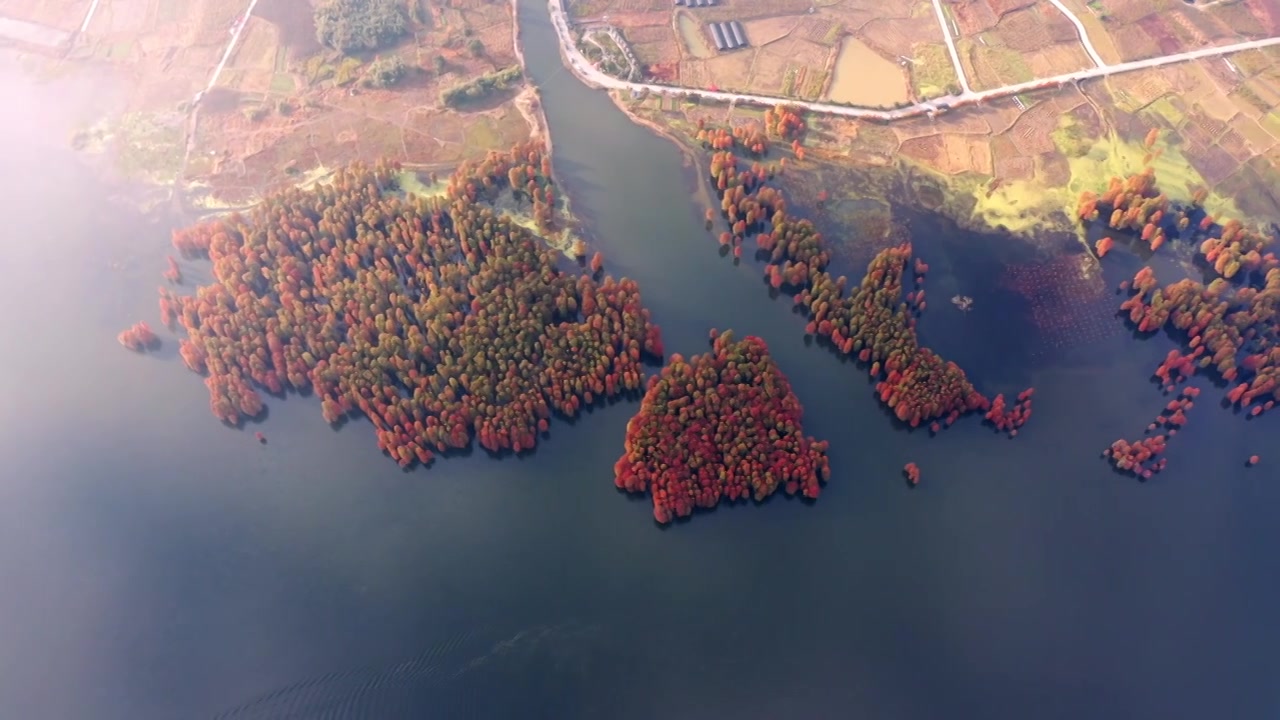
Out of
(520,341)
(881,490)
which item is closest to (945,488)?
(881,490)

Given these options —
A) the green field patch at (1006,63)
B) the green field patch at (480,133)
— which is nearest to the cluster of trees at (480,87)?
the green field patch at (480,133)

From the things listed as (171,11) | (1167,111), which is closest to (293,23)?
(171,11)

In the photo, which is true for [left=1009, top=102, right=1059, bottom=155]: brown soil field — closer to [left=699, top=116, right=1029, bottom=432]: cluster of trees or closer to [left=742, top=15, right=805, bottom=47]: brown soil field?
[left=699, top=116, right=1029, bottom=432]: cluster of trees

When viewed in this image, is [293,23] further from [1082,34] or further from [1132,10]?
[1132,10]

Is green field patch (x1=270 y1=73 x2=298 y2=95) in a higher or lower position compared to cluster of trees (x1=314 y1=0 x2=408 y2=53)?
lower

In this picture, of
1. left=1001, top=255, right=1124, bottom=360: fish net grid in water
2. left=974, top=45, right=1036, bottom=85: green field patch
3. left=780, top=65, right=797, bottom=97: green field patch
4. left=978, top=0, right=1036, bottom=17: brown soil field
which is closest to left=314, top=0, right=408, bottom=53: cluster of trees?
left=780, top=65, right=797, bottom=97: green field patch

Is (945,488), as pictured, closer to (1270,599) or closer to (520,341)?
(1270,599)

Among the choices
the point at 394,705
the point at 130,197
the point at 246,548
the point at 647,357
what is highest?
the point at 130,197
